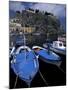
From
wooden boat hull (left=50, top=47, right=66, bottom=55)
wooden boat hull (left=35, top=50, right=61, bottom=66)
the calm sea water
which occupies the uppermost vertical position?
wooden boat hull (left=50, top=47, right=66, bottom=55)

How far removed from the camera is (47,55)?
2066 millimetres

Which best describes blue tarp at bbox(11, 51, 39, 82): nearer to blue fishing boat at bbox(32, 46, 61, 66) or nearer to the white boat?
blue fishing boat at bbox(32, 46, 61, 66)

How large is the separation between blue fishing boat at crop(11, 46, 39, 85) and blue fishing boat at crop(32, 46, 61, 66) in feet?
0.20

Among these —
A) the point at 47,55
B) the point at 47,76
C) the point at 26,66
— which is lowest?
the point at 47,76

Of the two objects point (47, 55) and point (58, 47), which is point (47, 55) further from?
point (58, 47)

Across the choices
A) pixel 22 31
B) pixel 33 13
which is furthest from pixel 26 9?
pixel 22 31

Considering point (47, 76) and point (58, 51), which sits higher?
point (58, 51)

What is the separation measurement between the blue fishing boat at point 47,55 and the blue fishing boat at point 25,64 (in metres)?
0.06

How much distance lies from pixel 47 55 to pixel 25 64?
0.85 ft

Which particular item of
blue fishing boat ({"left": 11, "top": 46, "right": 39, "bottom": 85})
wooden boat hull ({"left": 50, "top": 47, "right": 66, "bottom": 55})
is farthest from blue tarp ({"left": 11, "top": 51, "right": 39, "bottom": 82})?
wooden boat hull ({"left": 50, "top": 47, "right": 66, "bottom": 55})

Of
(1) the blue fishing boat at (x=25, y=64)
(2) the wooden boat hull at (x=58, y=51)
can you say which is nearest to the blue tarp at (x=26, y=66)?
(1) the blue fishing boat at (x=25, y=64)

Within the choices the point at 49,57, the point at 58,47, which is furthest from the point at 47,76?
the point at 58,47

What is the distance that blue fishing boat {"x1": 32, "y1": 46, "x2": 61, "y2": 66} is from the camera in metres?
2.05

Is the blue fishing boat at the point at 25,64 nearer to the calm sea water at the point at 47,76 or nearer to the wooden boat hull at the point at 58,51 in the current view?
the calm sea water at the point at 47,76
